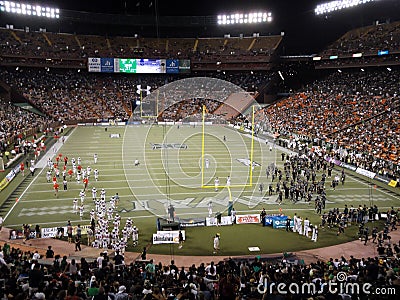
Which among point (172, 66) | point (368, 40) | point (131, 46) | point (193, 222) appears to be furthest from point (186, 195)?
point (131, 46)

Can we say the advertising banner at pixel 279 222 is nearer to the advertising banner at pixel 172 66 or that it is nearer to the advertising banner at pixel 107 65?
the advertising banner at pixel 172 66

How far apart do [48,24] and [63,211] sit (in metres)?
52.6

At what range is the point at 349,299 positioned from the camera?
7.11 meters

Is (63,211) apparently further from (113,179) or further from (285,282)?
(285,282)

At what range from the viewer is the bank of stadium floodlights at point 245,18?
64875 millimetres

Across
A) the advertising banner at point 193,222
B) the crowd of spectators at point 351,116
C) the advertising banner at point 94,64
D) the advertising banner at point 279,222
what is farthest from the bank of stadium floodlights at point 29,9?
the advertising banner at point 279,222

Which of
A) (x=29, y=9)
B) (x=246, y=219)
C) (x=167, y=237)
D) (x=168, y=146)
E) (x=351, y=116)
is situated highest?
(x=29, y=9)

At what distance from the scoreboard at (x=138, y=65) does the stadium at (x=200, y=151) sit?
0.23 metres

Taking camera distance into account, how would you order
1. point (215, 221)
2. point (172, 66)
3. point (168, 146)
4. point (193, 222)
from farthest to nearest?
point (172, 66) → point (168, 146) → point (215, 221) → point (193, 222)

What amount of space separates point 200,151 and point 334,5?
2958 cm

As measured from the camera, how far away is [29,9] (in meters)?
57.5

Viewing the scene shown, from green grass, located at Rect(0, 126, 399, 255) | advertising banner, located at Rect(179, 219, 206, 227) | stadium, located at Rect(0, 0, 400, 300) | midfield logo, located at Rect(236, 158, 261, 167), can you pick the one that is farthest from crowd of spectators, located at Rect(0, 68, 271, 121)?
advertising banner, located at Rect(179, 219, 206, 227)

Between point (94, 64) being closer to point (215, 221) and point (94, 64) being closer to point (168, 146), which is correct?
point (168, 146)

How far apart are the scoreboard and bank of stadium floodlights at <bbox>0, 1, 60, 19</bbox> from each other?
825cm
